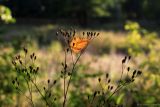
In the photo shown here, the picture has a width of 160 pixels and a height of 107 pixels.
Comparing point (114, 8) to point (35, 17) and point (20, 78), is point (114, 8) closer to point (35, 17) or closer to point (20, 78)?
point (35, 17)

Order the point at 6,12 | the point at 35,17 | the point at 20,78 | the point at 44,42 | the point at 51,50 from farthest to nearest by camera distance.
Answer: the point at 35,17 < the point at 44,42 < the point at 51,50 < the point at 20,78 < the point at 6,12

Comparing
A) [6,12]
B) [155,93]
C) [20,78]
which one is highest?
[6,12]

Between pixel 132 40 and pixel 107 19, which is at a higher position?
pixel 132 40

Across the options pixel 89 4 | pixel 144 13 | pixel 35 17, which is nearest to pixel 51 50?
pixel 89 4

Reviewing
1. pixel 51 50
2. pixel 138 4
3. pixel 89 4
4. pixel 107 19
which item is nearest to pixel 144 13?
pixel 138 4

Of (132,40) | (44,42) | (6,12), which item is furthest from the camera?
(44,42)

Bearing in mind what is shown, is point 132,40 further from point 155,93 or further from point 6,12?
point 6,12

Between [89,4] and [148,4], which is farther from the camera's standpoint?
[148,4]
